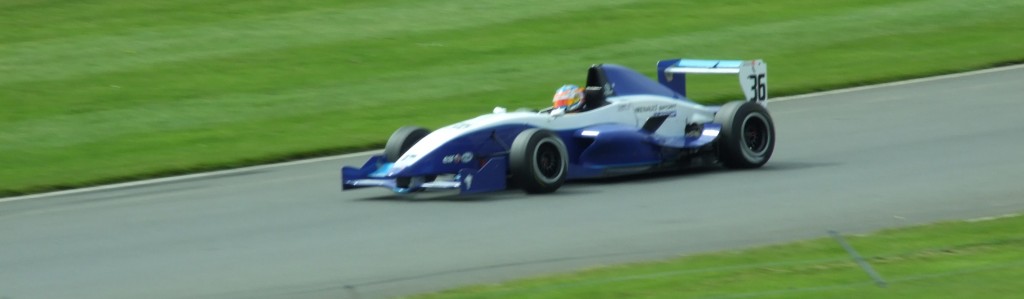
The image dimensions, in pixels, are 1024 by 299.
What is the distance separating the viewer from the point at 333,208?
1321 centimetres

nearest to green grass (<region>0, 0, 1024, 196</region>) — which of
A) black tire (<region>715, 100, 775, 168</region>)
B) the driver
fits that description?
the driver

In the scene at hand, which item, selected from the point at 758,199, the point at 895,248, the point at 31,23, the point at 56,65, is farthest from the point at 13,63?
the point at 895,248

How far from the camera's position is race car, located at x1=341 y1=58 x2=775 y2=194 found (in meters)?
13.2

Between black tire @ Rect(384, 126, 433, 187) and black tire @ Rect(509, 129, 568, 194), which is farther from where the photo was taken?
black tire @ Rect(384, 126, 433, 187)

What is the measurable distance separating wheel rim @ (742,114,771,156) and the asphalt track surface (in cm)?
21

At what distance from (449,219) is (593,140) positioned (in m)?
2.01

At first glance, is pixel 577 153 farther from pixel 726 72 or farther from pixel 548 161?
pixel 726 72

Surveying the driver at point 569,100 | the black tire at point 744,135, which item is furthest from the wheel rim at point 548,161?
the black tire at point 744,135

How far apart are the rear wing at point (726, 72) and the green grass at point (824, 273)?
4412 millimetres

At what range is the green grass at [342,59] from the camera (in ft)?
60.0

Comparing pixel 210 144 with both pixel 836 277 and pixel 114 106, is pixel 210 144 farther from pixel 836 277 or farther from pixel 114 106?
pixel 836 277

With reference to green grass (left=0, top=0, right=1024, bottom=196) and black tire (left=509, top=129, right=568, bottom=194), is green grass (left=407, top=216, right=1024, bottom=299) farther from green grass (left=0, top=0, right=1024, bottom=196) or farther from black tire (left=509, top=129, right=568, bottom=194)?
green grass (left=0, top=0, right=1024, bottom=196)

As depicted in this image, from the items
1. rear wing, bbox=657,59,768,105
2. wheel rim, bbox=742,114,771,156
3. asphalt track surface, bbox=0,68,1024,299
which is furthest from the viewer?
rear wing, bbox=657,59,768,105

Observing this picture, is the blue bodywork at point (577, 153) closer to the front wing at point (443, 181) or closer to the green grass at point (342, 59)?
the front wing at point (443, 181)
